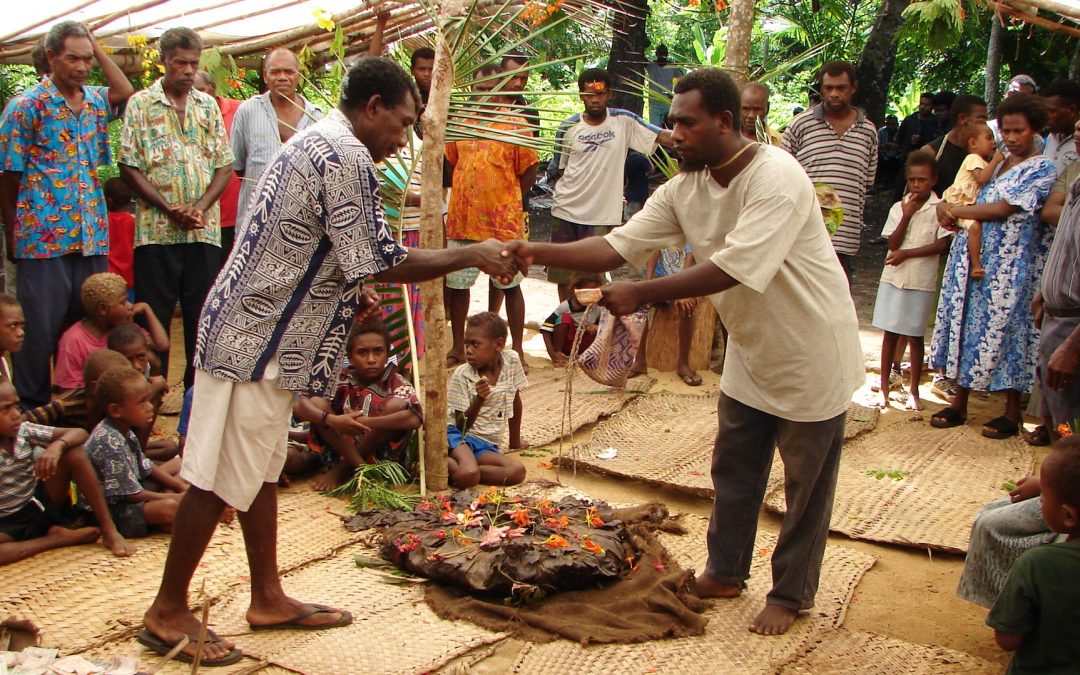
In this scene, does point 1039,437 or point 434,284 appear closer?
point 434,284

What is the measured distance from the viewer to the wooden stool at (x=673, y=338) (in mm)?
7086

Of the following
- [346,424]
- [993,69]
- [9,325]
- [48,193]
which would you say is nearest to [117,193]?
[48,193]

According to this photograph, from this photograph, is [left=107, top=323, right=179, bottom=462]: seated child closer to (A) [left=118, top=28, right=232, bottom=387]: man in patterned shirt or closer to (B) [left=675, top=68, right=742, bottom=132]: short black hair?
(A) [left=118, top=28, right=232, bottom=387]: man in patterned shirt

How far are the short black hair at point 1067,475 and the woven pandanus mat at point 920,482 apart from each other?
142cm

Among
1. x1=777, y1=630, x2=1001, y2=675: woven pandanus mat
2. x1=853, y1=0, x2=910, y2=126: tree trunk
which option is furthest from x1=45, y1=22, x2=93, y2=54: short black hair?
x1=853, y1=0, x2=910, y2=126: tree trunk

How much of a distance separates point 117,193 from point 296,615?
3.36 m

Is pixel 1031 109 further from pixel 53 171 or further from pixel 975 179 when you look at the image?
pixel 53 171

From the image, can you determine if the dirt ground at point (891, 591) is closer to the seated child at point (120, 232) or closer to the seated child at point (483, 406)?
the seated child at point (483, 406)

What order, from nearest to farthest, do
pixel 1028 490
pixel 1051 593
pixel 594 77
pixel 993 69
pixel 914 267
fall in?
pixel 1051 593, pixel 1028 490, pixel 914 267, pixel 594 77, pixel 993 69

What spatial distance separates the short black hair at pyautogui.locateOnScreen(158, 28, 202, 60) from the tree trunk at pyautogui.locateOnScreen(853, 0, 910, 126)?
9.75 meters

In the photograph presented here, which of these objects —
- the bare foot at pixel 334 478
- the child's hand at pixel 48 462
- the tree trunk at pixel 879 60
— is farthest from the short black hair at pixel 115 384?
the tree trunk at pixel 879 60

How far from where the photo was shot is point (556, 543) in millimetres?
3611

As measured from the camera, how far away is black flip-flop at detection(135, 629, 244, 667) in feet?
9.65

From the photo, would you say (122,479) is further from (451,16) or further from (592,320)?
(592,320)
